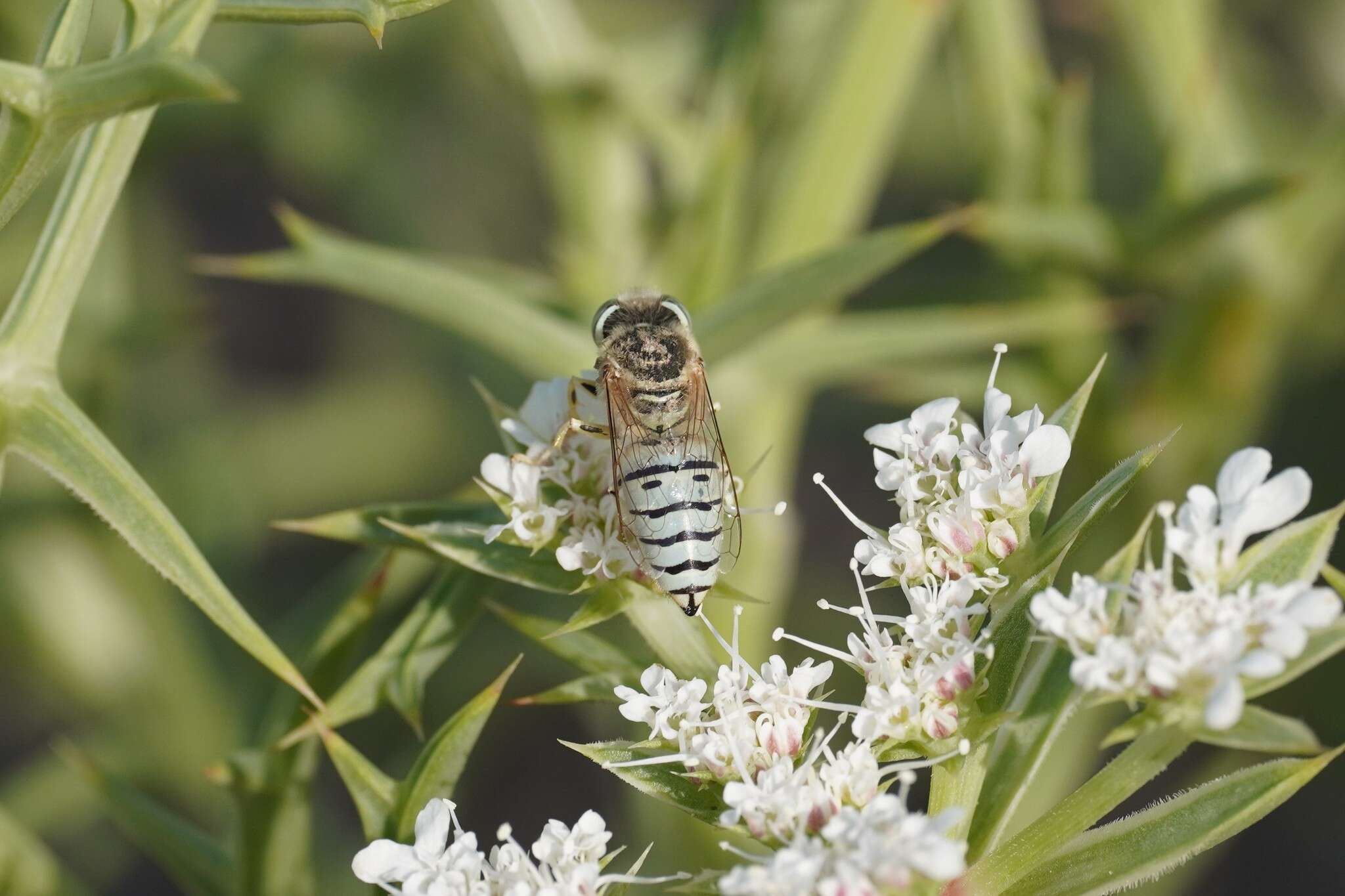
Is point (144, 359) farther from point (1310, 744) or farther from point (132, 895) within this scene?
point (1310, 744)

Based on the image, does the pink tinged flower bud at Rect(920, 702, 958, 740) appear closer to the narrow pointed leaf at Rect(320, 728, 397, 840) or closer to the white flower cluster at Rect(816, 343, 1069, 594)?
the white flower cluster at Rect(816, 343, 1069, 594)

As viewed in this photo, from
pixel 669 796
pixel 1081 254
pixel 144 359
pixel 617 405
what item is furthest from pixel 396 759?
pixel 1081 254

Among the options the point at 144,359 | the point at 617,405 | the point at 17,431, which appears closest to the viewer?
the point at 17,431

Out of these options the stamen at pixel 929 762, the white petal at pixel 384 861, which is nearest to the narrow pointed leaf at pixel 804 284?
the stamen at pixel 929 762

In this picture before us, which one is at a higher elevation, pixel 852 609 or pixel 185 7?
pixel 185 7

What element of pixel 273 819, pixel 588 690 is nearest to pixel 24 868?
pixel 273 819

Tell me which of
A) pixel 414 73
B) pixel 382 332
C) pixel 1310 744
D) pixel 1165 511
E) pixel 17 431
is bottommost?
pixel 1310 744

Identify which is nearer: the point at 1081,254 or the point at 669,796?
the point at 669,796
